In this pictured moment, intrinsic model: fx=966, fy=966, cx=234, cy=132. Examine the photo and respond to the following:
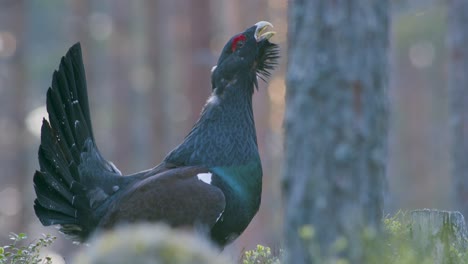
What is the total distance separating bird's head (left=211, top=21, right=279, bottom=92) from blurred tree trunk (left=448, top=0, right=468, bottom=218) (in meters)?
6.00

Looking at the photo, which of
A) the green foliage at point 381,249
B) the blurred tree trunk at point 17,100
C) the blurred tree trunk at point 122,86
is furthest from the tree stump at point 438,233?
the blurred tree trunk at point 122,86

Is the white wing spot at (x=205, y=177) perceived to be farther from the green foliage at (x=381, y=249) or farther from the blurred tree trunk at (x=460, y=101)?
the blurred tree trunk at (x=460, y=101)

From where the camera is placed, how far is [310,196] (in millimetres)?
4391

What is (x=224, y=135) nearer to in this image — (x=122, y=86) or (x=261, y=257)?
(x=261, y=257)

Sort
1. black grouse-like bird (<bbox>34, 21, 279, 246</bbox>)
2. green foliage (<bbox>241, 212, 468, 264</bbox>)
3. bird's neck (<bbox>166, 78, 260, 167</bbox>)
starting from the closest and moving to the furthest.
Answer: green foliage (<bbox>241, 212, 468, 264</bbox>) < black grouse-like bird (<bbox>34, 21, 279, 246</bbox>) < bird's neck (<bbox>166, 78, 260, 167</bbox>)

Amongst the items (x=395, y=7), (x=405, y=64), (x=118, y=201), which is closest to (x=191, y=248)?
(x=118, y=201)

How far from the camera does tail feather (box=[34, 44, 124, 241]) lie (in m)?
7.07

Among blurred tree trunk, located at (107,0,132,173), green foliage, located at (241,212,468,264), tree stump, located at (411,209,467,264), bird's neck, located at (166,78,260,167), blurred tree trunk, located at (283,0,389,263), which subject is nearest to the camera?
green foliage, located at (241,212,468,264)

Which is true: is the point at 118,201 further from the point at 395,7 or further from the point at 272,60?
the point at 395,7

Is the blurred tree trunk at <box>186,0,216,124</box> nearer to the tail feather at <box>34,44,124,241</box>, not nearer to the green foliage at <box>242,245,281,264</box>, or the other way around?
the tail feather at <box>34,44,124,241</box>

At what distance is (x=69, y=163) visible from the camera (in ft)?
23.5

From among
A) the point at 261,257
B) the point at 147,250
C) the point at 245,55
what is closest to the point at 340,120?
the point at 147,250

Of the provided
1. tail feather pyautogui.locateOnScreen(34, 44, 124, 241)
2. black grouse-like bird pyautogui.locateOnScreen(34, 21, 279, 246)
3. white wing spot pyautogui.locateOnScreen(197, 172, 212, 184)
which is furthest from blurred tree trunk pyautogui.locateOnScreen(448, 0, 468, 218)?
white wing spot pyautogui.locateOnScreen(197, 172, 212, 184)

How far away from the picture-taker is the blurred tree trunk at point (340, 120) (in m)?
4.35
